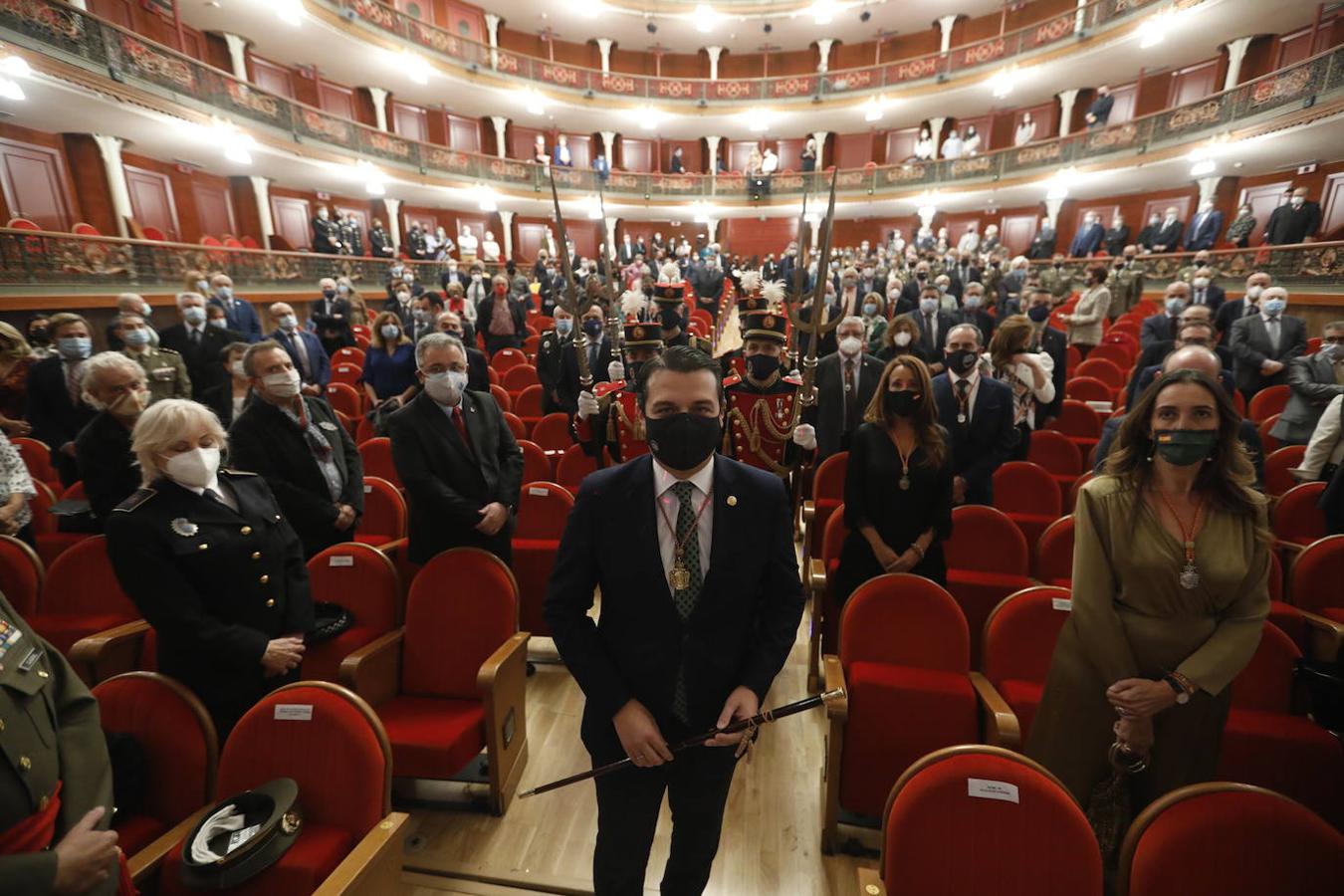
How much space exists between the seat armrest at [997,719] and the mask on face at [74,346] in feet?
16.0

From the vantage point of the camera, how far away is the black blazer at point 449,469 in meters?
2.45

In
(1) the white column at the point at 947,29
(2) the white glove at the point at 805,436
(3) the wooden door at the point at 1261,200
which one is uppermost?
(1) the white column at the point at 947,29

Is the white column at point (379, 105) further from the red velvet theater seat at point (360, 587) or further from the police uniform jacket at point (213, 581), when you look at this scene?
the police uniform jacket at point (213, 581)

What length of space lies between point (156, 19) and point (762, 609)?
1743 cm

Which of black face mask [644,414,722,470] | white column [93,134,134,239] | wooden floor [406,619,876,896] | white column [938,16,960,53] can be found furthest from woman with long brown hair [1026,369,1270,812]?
white column [938,16,960,53]

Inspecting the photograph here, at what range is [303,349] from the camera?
4871mm

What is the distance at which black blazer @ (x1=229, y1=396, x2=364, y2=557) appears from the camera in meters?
2.37

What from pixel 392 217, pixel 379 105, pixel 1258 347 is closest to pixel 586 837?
pixel 1258 347

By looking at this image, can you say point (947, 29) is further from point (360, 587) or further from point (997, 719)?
point (360, 587)

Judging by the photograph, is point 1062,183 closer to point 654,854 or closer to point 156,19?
point 654,854

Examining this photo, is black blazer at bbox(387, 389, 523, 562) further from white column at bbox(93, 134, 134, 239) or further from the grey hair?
white column at bbox(93, 134, 134, 239)

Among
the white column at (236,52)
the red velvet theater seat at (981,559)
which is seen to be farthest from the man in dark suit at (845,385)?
the white column at (236,52)

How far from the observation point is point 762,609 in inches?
53.4

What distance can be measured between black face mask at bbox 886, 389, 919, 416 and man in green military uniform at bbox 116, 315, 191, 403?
4.33 meters
